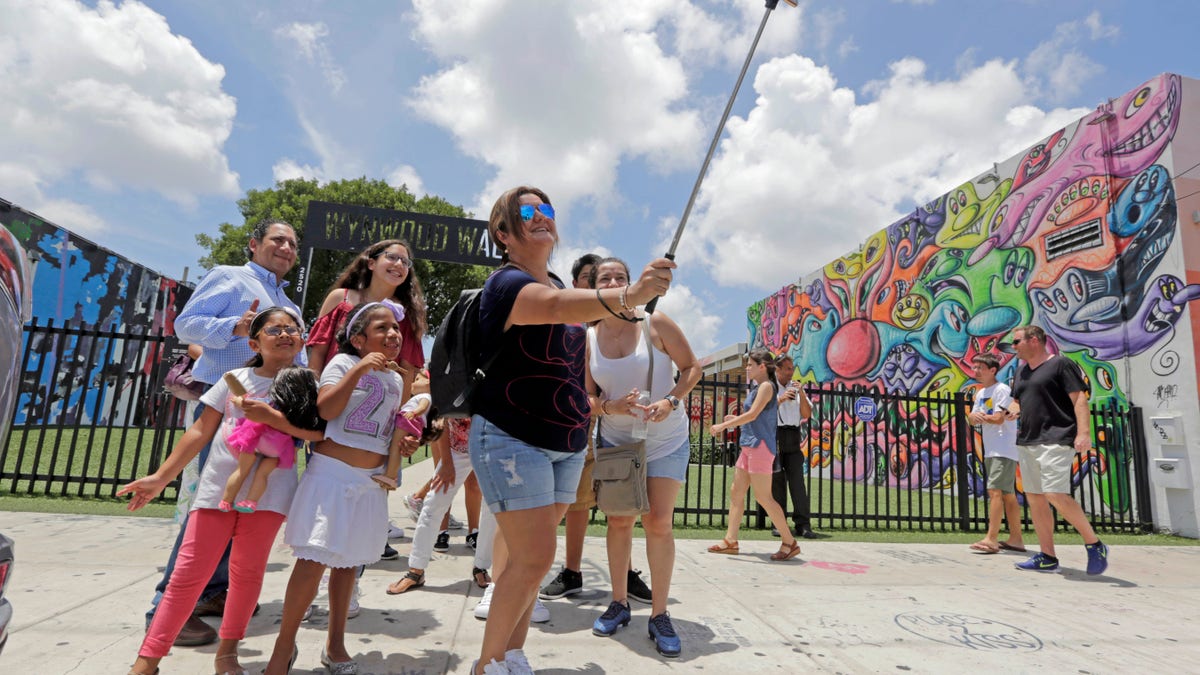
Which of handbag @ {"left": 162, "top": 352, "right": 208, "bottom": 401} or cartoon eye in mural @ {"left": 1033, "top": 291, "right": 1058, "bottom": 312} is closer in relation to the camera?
handbag @ {"left": 162, "top": 352, "right": 208, "bottom": 401}

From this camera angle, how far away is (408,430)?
2506mm

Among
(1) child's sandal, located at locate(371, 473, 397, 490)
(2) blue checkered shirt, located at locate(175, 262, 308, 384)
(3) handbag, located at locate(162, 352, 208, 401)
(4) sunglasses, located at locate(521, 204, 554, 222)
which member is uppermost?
Result: (4) sunglasses, located at locate(521, 204, 554, 222)

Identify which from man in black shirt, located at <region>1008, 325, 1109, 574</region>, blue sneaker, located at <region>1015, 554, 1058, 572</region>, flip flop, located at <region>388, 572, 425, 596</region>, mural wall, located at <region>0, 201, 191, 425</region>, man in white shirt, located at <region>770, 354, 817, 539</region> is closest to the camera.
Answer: flip flop, located at <region>388, 572, 425, 596</region>

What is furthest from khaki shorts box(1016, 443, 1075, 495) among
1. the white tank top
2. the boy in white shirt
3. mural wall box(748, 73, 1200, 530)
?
mural wall box(748, 73, 1200, 530)

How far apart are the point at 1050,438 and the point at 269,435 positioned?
5.42 metres

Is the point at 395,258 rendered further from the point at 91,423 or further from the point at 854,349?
the point at 854,349

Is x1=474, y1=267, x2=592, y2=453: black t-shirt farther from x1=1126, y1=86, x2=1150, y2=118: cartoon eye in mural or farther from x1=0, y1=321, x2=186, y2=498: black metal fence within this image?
x1=1126, y1=86, x2=1150, y2=118: cartoon eye in mural

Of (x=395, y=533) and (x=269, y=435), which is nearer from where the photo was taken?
(x=269, y=435)

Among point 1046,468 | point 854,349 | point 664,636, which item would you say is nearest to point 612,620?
point 664,636

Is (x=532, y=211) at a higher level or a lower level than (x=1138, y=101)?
lower

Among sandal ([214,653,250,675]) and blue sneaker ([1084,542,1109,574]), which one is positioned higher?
blue sneaker ([1084,542,1109,574])

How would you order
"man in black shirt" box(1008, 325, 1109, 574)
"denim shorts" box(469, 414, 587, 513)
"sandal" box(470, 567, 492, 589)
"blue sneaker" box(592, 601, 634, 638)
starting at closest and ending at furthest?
"denim shorts" box(469, 414, 587, 513), "blue sneaker" box(592, 601, 634, 638), "sandal" box(470, 567, 492, 589), "man in black shirt" box(1008, 325, 1109, 574)

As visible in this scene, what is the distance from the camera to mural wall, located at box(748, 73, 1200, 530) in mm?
7551

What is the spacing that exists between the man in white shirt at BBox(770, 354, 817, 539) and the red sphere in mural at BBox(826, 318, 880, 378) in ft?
25.1
